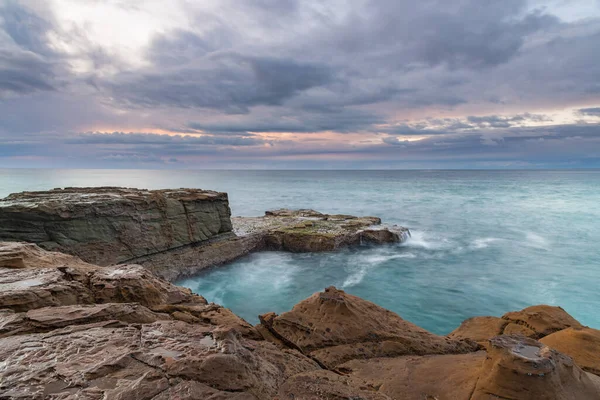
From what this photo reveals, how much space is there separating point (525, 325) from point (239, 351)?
639cm

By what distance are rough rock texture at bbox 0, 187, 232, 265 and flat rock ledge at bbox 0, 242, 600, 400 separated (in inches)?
355

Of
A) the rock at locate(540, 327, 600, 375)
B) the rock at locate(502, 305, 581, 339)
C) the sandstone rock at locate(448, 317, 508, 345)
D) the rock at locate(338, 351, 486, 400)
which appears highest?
the rock at locate(338, 351, 486, 400)

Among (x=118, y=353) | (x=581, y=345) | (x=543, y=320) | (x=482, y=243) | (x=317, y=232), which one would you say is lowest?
(x=482, y=243)

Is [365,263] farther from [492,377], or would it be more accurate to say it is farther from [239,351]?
[239,351]

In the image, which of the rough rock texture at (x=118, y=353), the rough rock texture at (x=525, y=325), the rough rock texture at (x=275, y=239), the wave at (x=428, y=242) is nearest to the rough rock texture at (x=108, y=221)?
the rough rock texture at (x=275, y=239)

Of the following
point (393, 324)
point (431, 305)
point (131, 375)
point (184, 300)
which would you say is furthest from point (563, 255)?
point (131, 375)

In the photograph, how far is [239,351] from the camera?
138 inches

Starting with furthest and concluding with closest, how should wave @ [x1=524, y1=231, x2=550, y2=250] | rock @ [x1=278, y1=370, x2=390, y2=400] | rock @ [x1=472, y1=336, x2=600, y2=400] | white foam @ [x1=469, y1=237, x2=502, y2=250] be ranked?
1. wave @ [x1=524, y1=231, x2=550, y2=250]
2. white foam @ [x1=469, y1=237, x2=502, y2=250]
3. rock @ [x1=472, y1=336, x2=600, y2=400]
4. rock @ [x1=278, y1=370, x2=390, y2=400]

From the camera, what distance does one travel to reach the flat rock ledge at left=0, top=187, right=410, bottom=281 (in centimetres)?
1423

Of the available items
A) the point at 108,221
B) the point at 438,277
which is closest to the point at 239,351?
the point at 108,221

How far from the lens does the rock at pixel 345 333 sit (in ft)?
16.7

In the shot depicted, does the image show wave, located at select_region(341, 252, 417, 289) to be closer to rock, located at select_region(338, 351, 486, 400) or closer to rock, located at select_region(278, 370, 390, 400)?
rock, located at select_region(338, 351, 486, 400)

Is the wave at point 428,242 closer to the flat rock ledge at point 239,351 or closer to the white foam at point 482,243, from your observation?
the white foam at point 482,243

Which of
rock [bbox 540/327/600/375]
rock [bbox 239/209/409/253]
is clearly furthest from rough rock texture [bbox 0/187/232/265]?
rock [bbox 540/327/600/375]
